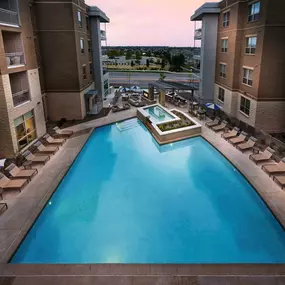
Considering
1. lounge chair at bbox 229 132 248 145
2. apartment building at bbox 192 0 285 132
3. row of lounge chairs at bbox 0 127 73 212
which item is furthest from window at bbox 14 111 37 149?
apartment building at bbox 192 0 285 132

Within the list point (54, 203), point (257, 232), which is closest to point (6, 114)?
point (54, 203)

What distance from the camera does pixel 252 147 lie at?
18.0 metres

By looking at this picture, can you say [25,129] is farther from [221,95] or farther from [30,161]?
[221,95]

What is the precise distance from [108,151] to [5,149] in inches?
274

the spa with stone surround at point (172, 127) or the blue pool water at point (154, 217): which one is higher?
the spa with stone surround at point (172, 127)

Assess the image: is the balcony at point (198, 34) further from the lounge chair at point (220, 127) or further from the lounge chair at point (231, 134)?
the lounge chair at point (231, 134)

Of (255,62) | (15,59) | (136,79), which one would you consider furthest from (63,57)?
(136,79)

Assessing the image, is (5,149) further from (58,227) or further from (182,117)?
(182,117)

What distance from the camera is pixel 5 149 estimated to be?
16812mm

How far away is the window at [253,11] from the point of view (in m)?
21.1

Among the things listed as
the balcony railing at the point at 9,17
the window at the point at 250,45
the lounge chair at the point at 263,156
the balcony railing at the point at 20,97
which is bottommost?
the lounge chair at the point at 263,156

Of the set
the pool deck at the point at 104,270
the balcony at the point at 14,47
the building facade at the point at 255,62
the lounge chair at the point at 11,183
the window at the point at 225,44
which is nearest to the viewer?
the pool deck at the point at 104,270

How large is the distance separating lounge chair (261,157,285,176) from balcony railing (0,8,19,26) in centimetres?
1726

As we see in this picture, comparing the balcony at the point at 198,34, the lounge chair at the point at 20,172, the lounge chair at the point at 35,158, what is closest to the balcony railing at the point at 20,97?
the lounge chair at the point at 35,158
